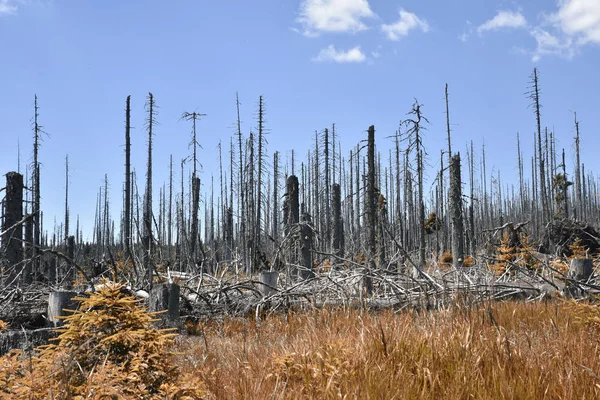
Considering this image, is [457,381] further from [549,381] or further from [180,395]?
[180,395]

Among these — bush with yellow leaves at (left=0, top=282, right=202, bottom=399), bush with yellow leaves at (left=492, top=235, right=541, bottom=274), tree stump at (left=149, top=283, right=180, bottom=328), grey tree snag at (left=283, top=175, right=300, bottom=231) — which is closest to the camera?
bush with yellow leaves at (left=0, top=282, right=202, bottom=399)

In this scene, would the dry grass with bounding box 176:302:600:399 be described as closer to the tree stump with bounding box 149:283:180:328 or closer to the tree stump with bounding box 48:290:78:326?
the tree stump with bounding box 149:283:180:328

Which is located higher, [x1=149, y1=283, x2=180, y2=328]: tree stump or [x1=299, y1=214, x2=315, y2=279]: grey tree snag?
[x1=299, y1=214, x2=315, y2=279]: grey tree snag

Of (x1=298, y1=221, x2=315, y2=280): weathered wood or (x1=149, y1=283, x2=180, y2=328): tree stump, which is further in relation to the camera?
(x1=298, y1=221, x2=315, y2=280): weathered wood

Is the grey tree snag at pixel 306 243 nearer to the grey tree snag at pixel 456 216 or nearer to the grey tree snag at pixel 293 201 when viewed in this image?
the grey tree snag at pixel 293 201

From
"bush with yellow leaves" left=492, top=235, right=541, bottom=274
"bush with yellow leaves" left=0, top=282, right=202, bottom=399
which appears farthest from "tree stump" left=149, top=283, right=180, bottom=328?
"bush with yellow leaves" left=492, top=235, right=541, bottom=274

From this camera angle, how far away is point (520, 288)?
25.0 ft

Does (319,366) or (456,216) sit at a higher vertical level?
(456,216)

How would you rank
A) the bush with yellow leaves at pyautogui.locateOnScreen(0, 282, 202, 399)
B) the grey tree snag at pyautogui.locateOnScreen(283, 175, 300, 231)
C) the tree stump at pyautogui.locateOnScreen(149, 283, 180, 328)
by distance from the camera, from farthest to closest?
the grey tree snag at pyautogui.locateOnScreen(283, 175, 300, 231) → the tree stump at pyautogui.locateOnScreen(149, 283, 180, 328) → the bush with yellow leaves at pyautogui.locateOnScreen(0, 282, 202, 399)

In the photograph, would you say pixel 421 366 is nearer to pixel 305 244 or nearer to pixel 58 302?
pixel 58 302

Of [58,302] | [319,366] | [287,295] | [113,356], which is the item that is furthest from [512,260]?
[113,356]

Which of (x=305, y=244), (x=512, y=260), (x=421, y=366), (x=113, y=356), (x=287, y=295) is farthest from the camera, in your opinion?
(x=512, y=260)

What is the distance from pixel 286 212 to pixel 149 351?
11.6 metres

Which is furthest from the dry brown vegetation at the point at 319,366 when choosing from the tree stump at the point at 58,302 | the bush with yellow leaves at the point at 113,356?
the tree stump at the point at 58,302
